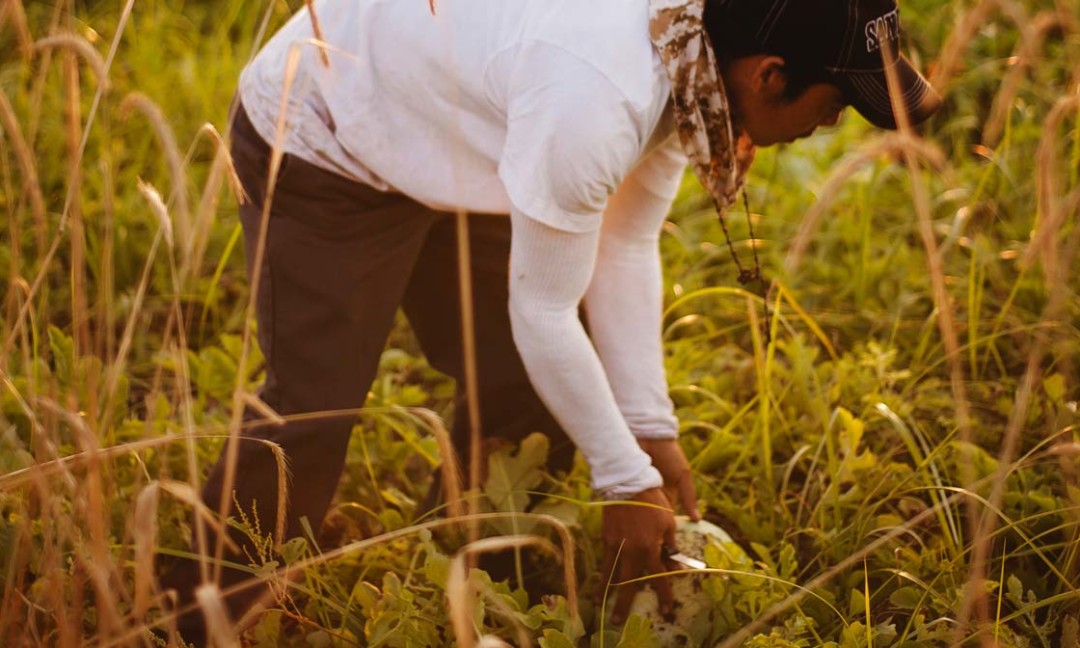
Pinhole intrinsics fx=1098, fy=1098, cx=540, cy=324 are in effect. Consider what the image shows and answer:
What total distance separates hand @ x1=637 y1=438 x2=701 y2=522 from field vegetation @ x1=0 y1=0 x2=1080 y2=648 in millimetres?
140

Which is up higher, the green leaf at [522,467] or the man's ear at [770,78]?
the man's ear at [770,78]

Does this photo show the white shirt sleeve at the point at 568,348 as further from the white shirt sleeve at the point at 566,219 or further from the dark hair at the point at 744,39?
the dark hair at the point at 744,39

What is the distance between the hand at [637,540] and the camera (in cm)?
179

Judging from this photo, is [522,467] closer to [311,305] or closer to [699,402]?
[311,305]

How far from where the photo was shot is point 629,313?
202 centimetres

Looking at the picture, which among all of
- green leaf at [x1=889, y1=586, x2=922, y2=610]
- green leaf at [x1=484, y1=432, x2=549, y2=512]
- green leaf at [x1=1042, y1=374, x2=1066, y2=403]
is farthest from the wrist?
green leaf at [x1=1042, y1=374, x2=1066, y2=403]

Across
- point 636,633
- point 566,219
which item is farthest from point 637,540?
point 566,219

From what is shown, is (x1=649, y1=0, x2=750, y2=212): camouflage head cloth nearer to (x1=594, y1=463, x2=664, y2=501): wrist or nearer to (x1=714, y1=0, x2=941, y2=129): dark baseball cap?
(x1=714, y1=0, x2=941, y2=129): dark baseball cap

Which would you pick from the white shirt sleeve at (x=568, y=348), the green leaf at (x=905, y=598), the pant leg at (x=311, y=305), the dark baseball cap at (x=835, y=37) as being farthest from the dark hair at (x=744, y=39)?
the green leaf at (x=905, y=598)

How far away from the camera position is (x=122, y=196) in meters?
3.31

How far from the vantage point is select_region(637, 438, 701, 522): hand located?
2.03 meters

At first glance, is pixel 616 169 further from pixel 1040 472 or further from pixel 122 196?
pixel 122 196

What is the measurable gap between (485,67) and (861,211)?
1848mm

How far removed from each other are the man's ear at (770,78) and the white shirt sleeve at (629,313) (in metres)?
0.40
